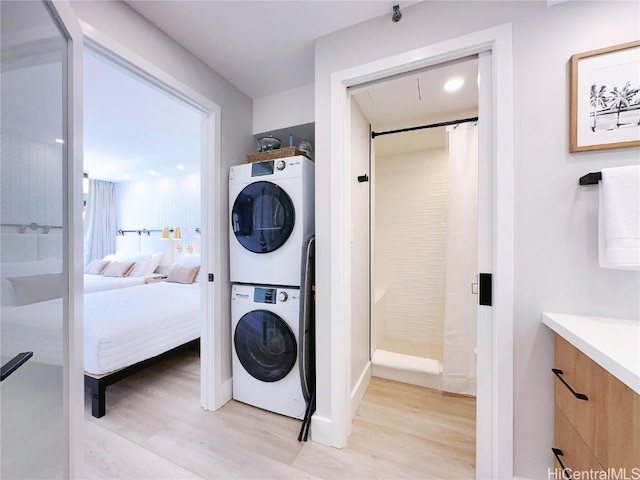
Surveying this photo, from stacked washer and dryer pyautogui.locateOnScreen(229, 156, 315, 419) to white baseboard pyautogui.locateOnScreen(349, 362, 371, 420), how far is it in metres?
0.37

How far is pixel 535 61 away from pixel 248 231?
1.86 meters

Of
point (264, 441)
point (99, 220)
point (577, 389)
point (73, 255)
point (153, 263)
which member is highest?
point (99, 220)

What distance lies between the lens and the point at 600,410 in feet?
2.68

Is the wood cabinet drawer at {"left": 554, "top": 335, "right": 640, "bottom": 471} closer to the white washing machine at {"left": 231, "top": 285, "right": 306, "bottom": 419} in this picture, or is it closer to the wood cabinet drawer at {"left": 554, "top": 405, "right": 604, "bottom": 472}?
the wood cabinet drawer at {"left": 554, "top": 405, "right": 604, "bottom": 472}

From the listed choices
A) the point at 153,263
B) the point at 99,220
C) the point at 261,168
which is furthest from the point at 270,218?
the point at 99,220

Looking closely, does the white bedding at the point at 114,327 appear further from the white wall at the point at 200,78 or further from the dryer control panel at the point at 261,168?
the dryer control panel at the point at 261,168

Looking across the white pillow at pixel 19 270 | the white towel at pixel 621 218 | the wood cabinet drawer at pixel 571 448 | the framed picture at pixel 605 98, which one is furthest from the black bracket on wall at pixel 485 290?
the white pillow at pixel 19 270

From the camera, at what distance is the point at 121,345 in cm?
194

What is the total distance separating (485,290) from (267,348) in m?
1.45

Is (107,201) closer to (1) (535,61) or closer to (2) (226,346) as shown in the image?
(2) (226,346)

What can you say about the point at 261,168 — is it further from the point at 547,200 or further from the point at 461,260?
the point at 461,260

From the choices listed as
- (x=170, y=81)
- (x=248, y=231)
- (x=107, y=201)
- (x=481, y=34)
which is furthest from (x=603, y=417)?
(x=107, y=201)

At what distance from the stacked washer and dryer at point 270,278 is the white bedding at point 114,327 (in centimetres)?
83

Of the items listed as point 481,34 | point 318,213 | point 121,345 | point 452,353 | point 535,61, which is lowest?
point 452,353
